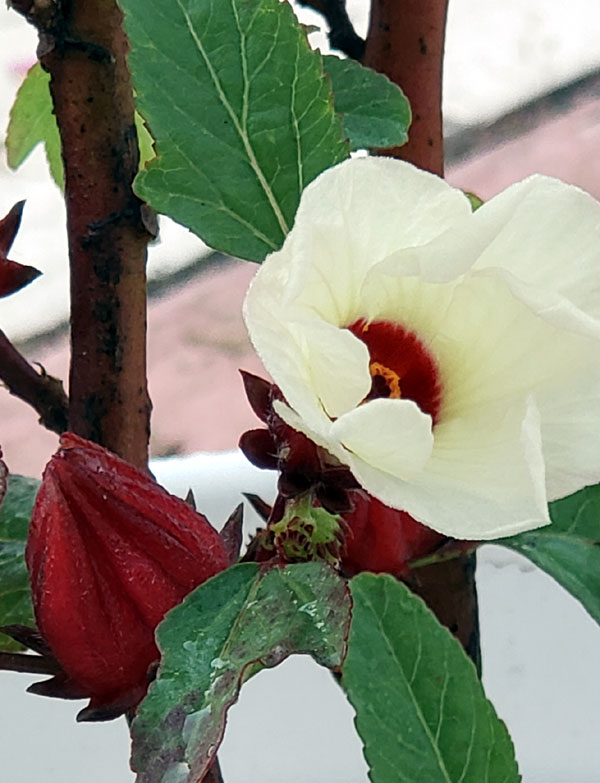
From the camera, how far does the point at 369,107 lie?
0.28 meters

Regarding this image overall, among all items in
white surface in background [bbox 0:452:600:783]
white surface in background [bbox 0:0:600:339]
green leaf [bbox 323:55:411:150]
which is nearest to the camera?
green leaf [bbox 323:55:411:150]

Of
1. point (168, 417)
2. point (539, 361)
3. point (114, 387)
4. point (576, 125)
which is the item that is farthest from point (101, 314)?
point (576, 125)

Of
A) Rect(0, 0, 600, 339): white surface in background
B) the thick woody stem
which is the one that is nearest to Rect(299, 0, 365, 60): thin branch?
the thick woody stem

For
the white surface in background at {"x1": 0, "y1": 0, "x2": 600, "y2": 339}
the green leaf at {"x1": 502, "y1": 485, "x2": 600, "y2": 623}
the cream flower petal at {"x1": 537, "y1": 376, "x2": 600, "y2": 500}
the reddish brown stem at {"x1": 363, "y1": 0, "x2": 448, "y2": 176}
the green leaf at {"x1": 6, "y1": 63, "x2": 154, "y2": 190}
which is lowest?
the cream flower petal at {"x1": 537, "y1": 376, "x2": 600, "y2": 500}

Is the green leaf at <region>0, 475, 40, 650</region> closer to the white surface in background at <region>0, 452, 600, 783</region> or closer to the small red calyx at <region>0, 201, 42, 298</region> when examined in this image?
the small red calyx at <region>0, 201, 42, 298</region>

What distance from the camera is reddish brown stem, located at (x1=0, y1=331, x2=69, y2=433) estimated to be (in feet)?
0.92

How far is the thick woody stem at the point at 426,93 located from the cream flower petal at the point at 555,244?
136 mm

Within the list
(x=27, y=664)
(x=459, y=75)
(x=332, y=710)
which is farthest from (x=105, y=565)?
(x=459, y=75)

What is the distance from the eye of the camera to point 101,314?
268mm

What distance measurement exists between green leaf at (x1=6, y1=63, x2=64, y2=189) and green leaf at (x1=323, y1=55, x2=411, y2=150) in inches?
4.5

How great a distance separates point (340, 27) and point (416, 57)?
0.11 feet

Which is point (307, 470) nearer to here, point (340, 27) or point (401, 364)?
point (401, 364)

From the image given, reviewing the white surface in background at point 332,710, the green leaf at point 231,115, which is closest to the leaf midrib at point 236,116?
the green leaf at point 231,115

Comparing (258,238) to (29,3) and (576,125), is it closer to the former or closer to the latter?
(29,3)
